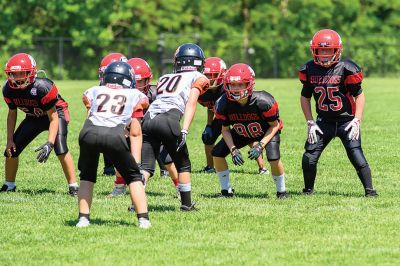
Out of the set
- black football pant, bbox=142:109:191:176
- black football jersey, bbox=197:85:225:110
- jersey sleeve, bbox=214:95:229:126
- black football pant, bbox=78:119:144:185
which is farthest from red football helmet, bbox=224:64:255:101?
black football jersey, bbox=197:85:225:110

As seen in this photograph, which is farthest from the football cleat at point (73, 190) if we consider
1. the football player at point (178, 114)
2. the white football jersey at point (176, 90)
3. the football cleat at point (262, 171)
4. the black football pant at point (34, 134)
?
the football cleat at point (262, 171)

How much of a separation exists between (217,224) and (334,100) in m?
2.52

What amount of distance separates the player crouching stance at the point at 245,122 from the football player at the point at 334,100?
0.47m

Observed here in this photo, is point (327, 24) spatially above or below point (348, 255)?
below

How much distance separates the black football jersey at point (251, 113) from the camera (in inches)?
384

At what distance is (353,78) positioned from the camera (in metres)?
9.95

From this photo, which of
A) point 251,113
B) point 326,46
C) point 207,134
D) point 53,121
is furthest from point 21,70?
point 326,46

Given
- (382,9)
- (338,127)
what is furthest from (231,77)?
(382,9)

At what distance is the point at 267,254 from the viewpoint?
7031 mm

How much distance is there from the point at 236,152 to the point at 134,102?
6.32 feet

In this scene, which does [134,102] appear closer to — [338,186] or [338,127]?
[338,127]

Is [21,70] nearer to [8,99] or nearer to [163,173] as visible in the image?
[8,99]

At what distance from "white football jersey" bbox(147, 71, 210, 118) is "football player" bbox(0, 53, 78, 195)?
1349mm

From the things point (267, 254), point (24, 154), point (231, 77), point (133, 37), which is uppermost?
point (231, 77)
